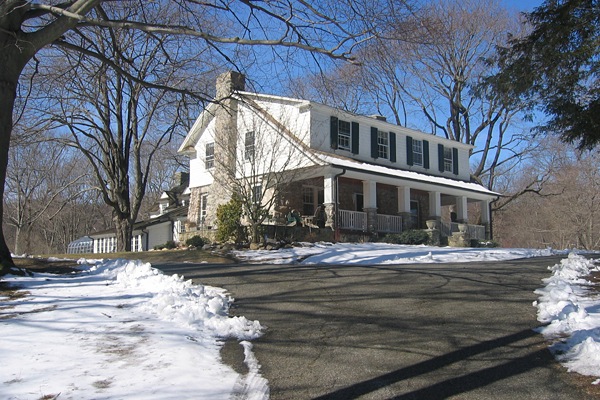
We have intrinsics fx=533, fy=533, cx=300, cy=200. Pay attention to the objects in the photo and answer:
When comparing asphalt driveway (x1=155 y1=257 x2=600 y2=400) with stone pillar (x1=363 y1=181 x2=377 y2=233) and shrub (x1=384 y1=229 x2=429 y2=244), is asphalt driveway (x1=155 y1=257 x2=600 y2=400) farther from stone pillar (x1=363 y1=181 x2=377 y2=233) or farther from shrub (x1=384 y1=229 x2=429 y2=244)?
stone pillar (x1=363 y1=181 x2=377 y2=233)

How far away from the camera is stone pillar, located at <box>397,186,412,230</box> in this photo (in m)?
23.0

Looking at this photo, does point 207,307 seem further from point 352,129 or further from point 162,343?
point 352,129

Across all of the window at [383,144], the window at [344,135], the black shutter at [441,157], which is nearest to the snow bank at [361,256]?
the window at [344,135]

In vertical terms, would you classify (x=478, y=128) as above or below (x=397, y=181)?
above

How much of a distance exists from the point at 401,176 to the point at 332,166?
393 centimetres

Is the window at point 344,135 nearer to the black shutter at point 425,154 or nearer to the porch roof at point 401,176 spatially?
the porch roof at point 401,176

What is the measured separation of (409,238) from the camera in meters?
20.8

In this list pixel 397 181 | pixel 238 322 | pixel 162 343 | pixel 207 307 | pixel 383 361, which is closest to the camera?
pixel 383 361

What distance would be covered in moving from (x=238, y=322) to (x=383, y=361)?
1917 millimetres

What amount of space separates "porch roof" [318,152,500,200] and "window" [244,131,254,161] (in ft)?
8.43

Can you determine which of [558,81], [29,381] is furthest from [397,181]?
[29,381]

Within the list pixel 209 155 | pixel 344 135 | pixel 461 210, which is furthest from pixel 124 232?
pixel 461 210

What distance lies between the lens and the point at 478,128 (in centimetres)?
3697

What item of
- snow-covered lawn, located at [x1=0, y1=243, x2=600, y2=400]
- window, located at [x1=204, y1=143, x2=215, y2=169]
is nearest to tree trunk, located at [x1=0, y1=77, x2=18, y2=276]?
snow-covered lawn, located at [x1=0, y1=243, x2=600, y2=400]
